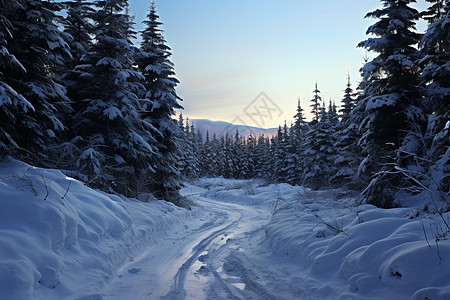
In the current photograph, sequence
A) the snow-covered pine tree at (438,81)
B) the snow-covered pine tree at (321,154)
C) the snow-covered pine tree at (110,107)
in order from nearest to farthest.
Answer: the snow-covered pine tree at (438,81) → the snow-covered pine tree at (110,107) → the snow-covered pine tree at (321,154)

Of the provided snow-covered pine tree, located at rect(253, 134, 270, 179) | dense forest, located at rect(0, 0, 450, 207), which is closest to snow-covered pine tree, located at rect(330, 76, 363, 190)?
dense forest, located at rect(0, 0, 450, 207)

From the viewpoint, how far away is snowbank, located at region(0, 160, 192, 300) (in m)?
3.78

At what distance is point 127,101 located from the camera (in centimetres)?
1206

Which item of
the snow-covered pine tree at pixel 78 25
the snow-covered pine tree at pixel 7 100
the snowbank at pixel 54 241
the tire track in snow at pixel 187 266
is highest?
the snow-covered pine tree at pixel 78 25

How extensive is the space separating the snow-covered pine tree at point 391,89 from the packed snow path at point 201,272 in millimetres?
6344

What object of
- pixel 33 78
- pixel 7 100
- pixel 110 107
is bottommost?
pixel 7 100

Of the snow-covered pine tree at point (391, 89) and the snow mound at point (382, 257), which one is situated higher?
the snow-covered pine tree at point (391, 89)

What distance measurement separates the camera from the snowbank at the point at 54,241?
3.78m

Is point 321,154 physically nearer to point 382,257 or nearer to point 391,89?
point 391,89

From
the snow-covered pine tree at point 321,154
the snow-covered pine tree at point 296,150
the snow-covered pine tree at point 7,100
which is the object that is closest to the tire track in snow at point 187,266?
the snow-covered pine tree at point 7,100

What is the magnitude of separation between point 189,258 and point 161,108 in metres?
11.4

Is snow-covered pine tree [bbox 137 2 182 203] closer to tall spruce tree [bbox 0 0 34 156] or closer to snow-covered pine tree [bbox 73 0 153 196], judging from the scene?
snow-covered pine tree [bbox 73 0 153 196]

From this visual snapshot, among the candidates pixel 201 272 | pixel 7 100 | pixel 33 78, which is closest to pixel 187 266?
pixel 201 272

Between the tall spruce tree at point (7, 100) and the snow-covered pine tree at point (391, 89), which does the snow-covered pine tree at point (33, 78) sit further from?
the snow-covered pine tree at point (391, 89)
